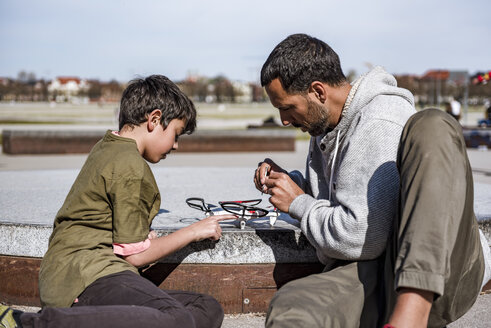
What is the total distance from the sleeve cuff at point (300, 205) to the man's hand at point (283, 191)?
5 cm

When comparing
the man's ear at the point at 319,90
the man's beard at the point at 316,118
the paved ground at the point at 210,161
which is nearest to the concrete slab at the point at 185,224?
the man's beard at the point at 316,118

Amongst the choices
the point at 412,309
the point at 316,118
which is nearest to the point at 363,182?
the point at 316,118

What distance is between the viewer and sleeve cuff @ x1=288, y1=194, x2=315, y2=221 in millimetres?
2391

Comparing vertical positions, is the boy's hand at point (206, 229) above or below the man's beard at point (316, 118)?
below

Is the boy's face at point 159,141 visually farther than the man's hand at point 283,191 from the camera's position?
Yes

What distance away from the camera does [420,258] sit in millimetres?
1802

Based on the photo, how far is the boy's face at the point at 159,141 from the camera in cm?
267

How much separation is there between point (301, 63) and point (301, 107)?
0.20 m

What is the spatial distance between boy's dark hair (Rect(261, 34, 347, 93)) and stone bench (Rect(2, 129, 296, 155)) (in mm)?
11491

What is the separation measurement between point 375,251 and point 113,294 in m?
1.05

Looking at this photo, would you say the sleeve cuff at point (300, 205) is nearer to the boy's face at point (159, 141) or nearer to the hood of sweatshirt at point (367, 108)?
the hood of sweatshirt at point (367, 108)

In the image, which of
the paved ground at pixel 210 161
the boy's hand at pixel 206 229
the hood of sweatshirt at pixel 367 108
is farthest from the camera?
the paved ground at pixel 210 161

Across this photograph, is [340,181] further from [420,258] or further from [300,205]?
[420,258]

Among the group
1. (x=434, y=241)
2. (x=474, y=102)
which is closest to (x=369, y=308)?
(x=434, y=241)
